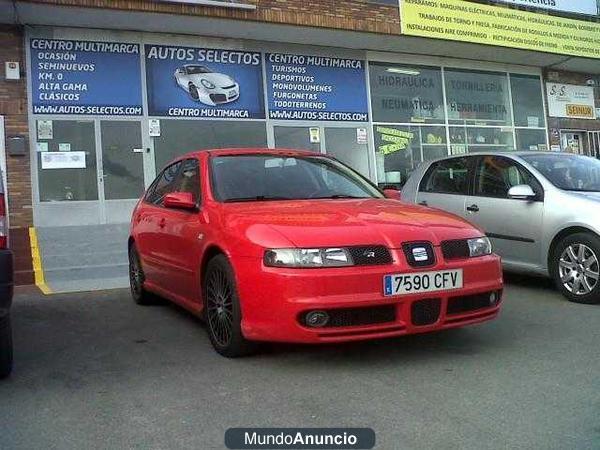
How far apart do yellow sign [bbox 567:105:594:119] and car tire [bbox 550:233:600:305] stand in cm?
1317

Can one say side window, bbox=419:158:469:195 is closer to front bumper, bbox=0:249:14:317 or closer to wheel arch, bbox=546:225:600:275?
wheel arch, bbox=546:225:600:275

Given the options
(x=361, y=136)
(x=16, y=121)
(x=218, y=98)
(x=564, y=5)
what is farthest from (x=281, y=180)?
(x=564, y=5)

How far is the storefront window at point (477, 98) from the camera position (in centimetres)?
1591

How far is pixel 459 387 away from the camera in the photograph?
375cm

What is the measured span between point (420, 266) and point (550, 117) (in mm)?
15175

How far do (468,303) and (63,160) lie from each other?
30.2 feet

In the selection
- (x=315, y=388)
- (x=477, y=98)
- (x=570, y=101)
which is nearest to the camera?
(x=315, y=388)

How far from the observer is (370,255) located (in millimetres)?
4016

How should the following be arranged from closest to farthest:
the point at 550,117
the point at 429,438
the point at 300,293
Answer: the point at 429,438 < the point at 300,293 < the point at 550,117

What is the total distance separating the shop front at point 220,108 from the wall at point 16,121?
0.15 meters

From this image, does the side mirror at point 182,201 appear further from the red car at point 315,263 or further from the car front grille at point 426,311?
the car front grille at point 426,311

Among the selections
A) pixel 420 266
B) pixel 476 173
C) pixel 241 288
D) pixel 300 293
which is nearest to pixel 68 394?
pixel 241 288

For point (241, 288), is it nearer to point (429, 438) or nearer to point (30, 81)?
point (429, 438)

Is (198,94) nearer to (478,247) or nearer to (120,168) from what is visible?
(120,168)
